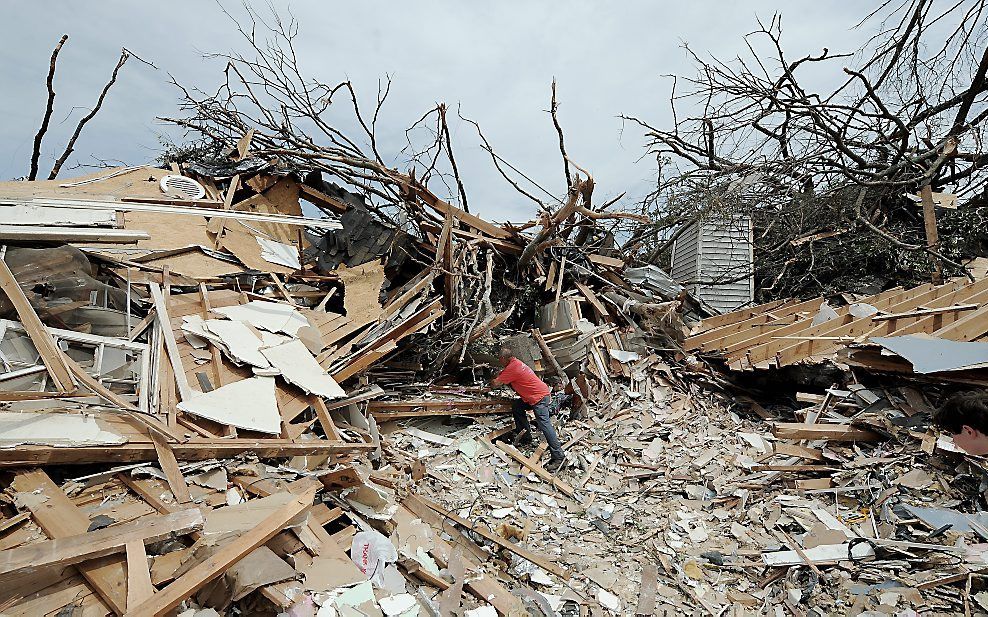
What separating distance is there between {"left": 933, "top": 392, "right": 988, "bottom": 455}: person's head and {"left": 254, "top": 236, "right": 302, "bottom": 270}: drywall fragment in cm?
586

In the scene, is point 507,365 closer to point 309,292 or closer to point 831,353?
point 309,292

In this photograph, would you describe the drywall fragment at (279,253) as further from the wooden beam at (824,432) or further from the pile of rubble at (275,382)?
the wooden beam at (824,432)

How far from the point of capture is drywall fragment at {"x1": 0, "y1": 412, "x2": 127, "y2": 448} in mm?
2750

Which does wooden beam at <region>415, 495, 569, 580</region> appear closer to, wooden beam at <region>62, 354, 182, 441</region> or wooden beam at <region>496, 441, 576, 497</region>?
wooden beam at <region>496, 441, 576, 497</region>

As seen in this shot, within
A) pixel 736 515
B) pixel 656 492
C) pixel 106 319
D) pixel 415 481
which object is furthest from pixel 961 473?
pixel 106 319

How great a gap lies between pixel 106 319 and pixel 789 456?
5.88 m

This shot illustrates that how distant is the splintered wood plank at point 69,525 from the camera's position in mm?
2262

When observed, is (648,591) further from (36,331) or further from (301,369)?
(36,331)

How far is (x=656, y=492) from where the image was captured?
5.02 m

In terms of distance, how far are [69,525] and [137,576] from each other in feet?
1.66

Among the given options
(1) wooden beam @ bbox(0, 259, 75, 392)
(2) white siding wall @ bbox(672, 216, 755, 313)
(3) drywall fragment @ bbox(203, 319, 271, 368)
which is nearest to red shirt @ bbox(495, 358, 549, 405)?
(3) drywall fragment @ bbox(203, 319, 271, 368)

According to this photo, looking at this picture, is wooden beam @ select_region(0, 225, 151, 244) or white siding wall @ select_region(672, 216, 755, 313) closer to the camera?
wooden beam @ select_region(0, 225, 151, 244)

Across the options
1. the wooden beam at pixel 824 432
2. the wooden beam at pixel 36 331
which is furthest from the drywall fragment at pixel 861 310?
the wooden beam at pixel 36 331

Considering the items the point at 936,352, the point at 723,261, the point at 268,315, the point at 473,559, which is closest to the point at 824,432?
the point at 936,352
